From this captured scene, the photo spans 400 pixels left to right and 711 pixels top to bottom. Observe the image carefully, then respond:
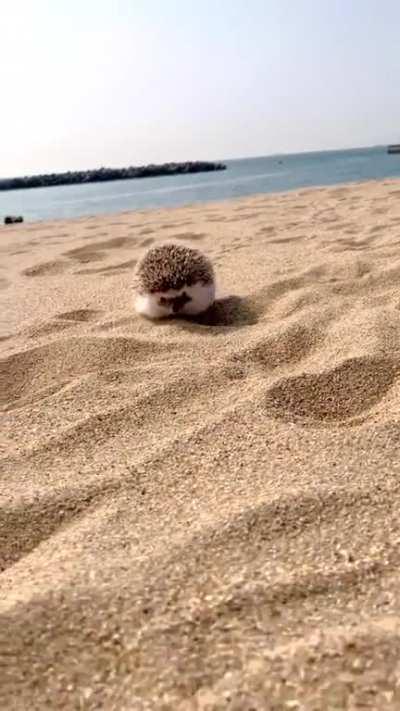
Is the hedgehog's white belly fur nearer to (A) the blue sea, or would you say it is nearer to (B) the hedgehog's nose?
(B) the hedgehog's nose

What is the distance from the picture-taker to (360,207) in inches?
247

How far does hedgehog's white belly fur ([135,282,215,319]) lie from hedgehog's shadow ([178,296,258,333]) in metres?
0.04

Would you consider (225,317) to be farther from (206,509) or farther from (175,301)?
(206,509)

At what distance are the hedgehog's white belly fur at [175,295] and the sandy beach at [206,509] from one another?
0.21 feet

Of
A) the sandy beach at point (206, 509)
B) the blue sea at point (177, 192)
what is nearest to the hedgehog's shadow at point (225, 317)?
the sandy beach at point (206, 509)

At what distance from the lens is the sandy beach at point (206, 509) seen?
2.87 ft

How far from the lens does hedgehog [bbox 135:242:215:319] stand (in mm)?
2688

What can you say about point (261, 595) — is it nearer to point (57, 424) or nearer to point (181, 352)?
point (57, 424)

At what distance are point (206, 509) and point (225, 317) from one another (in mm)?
1523

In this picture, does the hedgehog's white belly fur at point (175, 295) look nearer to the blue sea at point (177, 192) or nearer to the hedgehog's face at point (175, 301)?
the hedgehog's face at point (175, 301)

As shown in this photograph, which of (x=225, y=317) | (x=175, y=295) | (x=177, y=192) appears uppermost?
(x=177, y=192)

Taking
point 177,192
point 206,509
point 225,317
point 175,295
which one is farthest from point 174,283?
point 177,192

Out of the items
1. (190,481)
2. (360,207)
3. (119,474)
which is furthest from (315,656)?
(360,207)

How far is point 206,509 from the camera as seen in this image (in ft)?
4.09
